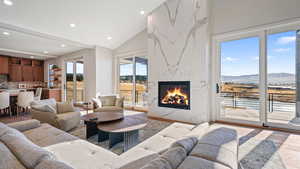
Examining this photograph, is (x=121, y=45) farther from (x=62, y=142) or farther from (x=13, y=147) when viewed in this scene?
(x=13, y=147)

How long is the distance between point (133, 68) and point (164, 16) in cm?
236

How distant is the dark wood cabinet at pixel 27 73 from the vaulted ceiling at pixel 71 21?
220 centimetres

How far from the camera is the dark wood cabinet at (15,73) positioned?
703 cm

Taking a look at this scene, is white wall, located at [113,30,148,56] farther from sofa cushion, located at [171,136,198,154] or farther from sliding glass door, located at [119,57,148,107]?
sofa cushion, located at [171,136,198,154]

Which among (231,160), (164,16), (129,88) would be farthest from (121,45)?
(231,160)

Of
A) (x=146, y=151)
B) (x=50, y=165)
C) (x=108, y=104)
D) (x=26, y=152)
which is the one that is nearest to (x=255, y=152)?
(x=146, y=151)

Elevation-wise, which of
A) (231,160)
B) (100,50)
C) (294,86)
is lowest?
(231,160)

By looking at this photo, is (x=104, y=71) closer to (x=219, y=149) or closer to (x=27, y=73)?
(x=27, y=73)

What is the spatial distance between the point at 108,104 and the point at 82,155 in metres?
3.20

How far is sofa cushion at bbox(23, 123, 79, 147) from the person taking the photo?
1.70 metres

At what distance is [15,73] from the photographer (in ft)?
23.5

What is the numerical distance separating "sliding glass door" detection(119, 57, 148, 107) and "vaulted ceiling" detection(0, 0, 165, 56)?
3.67 feet

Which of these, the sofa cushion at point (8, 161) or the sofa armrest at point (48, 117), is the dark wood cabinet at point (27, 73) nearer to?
the sofa armrest at point (48, 117)

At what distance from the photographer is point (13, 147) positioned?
981 millimetres
